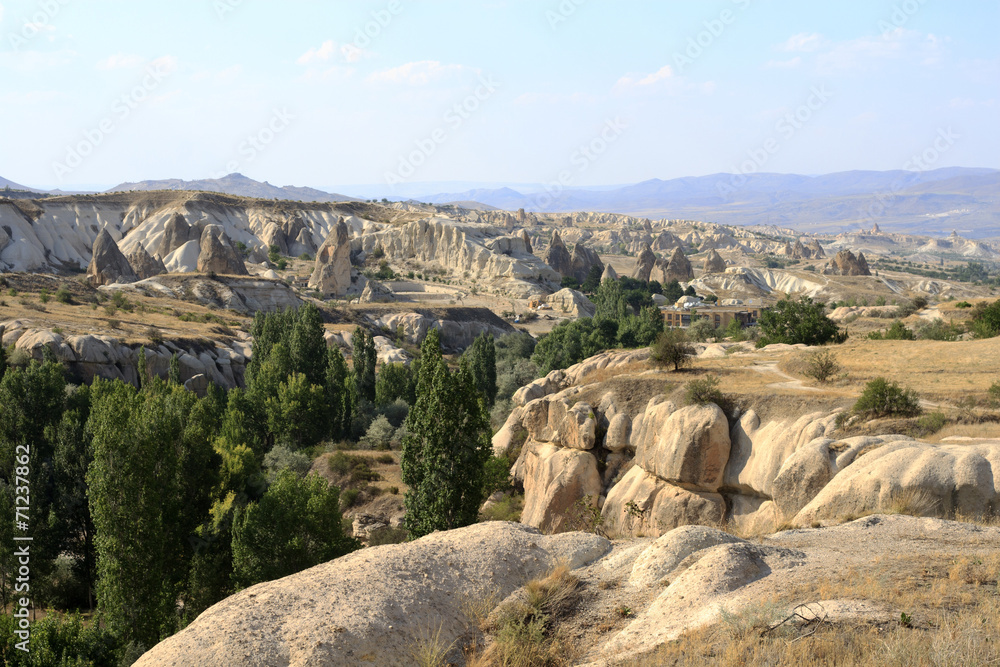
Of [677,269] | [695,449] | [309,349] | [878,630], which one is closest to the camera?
[878,630]

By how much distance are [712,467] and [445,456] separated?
6.72 metres

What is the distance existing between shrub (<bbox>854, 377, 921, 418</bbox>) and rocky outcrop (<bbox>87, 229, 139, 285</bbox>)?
251 feet

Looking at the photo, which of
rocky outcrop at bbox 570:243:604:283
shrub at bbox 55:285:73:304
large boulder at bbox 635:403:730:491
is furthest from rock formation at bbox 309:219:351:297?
large boulder at bbox 635:403:730:491

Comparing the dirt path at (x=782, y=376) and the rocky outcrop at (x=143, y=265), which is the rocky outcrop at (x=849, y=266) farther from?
the dirt path at (x=782, y=376)

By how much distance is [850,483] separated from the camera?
46.0 feet

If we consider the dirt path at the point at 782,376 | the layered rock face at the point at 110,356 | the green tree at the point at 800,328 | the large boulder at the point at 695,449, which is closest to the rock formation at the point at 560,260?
the layered rock face at the point at 110,356

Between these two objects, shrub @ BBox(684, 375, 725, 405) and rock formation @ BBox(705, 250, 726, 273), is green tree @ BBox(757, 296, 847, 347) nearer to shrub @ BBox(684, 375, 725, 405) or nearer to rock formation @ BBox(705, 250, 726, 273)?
shrub @ BBox(684, 375, 725, 405)

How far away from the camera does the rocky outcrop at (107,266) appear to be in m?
77.8

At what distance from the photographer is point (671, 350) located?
24750 mm

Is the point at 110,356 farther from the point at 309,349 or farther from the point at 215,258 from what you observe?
the point at 215,258

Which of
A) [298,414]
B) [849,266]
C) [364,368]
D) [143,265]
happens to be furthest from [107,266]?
[849,266]

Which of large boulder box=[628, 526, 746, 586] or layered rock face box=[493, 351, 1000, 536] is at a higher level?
large boulder box=[628, 526, 746, 586]

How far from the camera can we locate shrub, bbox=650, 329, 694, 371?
976 inches

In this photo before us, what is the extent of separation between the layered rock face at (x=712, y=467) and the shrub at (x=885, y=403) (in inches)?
30.6
